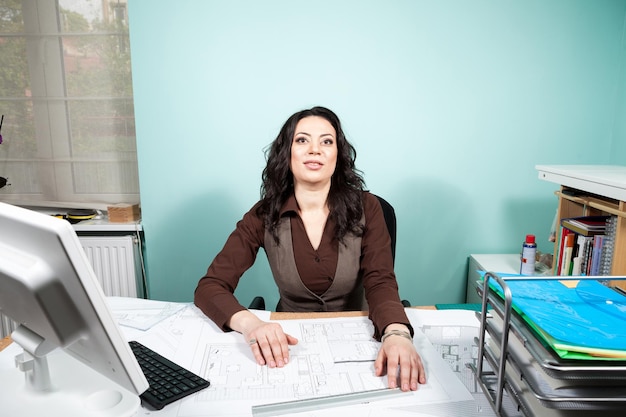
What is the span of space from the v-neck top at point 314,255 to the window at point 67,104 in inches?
48.0

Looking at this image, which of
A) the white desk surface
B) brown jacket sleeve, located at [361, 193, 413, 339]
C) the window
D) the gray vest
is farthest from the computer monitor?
the window

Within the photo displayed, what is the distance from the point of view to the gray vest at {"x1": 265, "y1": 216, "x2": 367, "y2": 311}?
60.7 inches

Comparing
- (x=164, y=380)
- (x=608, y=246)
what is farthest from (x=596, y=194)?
(x=164, y=380)

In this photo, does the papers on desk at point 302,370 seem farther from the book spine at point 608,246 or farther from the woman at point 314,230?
the book spine at point 608,246

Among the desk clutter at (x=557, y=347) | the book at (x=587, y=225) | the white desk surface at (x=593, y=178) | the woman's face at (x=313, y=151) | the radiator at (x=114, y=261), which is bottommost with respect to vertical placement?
the radiator at (x=114, y=261)

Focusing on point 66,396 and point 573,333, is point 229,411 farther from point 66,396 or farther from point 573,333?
point 573,333

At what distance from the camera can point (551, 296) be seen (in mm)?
749

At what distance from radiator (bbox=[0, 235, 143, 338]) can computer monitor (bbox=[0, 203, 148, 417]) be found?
1.57 meters

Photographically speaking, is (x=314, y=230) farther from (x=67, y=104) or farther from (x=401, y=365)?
(x=67, y=104)

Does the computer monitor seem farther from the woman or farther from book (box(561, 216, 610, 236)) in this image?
book (box(561, 216, 610, 236))

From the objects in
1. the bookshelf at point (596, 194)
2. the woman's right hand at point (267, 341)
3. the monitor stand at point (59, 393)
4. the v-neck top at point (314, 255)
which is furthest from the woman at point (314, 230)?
the bookshelf at point (596, 194)

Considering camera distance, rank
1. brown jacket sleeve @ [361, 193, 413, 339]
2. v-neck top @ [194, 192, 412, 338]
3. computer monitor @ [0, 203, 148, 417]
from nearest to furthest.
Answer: computer monitor @ [0, 203, 148, 417] < brown jacket sleeve @ [361, 193, 413, 339] < v-neck top @ [194, 192, 412, 338]

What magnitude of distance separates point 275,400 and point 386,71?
1774 mm

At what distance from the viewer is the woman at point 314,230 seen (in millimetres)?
1519
